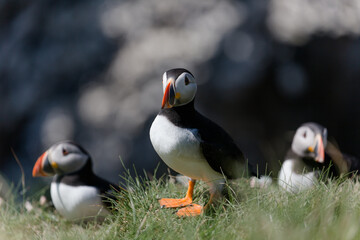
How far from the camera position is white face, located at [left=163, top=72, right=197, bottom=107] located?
272cm

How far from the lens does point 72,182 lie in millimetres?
3922

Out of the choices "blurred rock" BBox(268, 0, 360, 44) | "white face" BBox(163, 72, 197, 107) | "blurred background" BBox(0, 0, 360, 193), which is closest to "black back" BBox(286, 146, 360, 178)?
"white face" BBox(163, 72, 197, 107)

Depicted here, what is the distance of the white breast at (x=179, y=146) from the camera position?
2807 millimetres

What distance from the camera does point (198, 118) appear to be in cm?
297

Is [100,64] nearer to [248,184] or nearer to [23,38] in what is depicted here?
[23,38]

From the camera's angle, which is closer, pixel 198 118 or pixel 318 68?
pixel 198 118

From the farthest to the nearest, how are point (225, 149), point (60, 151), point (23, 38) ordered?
point (23, 38) → point (60, 151) → point (225, 149)

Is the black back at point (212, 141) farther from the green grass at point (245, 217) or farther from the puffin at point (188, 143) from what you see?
the green grass at point (245, 217)

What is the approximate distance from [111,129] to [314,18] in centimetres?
296

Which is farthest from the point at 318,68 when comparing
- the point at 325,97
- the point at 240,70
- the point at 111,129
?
the point at 111,129

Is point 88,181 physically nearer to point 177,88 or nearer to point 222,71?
point 177,88

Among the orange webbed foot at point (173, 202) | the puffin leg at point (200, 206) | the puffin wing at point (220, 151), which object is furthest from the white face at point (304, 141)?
the orange webbed foot at point (173, 202)

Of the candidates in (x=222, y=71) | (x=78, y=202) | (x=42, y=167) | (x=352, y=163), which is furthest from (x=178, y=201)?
(x=222, y=71)

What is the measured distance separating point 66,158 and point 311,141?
6.69 feet
